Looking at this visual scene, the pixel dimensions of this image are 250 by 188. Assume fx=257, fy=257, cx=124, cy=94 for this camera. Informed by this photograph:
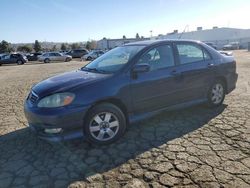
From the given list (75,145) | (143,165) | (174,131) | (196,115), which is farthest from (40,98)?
(196,115)

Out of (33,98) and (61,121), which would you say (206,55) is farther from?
(33,98)

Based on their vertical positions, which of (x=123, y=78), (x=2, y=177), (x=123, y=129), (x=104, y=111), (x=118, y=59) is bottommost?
(x=2, y=177)

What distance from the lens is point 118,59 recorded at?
4.93 meters

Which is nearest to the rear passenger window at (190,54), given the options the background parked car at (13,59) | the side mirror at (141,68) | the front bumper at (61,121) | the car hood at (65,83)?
the side mirror at (141,68)

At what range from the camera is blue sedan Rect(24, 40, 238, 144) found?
3.93 meters

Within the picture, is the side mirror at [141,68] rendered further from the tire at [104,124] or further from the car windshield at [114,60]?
the tire at [104,124]

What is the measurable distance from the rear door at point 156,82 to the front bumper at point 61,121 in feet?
3.43

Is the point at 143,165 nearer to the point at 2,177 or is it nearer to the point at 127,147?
the point at 127,147

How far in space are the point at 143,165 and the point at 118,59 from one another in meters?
2.18

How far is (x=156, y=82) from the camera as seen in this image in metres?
4.67

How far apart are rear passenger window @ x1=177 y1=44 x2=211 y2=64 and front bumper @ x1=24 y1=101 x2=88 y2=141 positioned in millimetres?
2345

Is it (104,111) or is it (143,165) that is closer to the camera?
(143,165)

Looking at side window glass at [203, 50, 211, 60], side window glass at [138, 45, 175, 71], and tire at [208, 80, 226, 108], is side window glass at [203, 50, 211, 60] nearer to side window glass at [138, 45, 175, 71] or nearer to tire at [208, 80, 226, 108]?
tire at [208, 80, 226, 108]

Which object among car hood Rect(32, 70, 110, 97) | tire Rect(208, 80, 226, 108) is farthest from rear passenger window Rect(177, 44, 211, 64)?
car hood Rect(32, 70, 110, 97)
